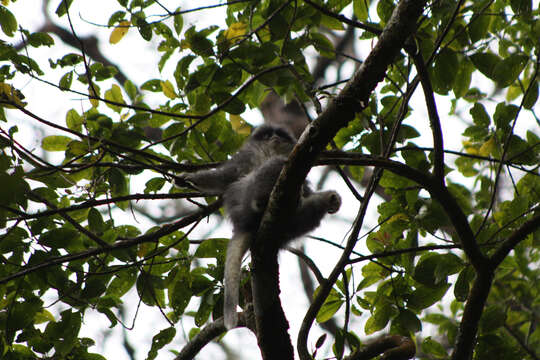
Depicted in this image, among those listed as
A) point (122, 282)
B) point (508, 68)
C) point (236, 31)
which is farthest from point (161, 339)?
point (508, 68)

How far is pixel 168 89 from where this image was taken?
3.20 metres

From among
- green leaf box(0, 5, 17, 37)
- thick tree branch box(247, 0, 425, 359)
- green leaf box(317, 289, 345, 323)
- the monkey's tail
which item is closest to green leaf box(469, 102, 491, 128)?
thick tree branch box(247, 0, 425, 359)

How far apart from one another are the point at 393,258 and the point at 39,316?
2.28m

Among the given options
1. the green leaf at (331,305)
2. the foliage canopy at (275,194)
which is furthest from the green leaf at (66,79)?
the green leaf at (331,305)

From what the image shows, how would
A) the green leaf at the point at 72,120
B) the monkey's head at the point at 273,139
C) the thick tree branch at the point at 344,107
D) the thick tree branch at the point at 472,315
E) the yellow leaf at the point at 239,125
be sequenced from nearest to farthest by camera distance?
the thick tree branch at the point at 344,107, the thick tree branch at the point at 472,315, the green leaf at the point at 72,120, the yellow leaf at the point at 239,125, the monkey's head at the point at 273,139

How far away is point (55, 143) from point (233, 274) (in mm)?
1404

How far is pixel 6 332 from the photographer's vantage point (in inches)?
106

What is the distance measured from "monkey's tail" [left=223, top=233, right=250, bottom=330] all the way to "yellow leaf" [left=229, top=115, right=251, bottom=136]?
0.82 m

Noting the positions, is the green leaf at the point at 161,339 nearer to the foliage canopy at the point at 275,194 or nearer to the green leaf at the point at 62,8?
the foliage canopy at the point at 275,194

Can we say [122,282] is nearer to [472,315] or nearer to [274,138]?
[274,138]

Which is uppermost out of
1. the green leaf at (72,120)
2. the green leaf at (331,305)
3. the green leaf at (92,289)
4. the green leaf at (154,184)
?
the green leaf at (72,120)

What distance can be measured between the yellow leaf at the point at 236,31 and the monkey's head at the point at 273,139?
995 mm

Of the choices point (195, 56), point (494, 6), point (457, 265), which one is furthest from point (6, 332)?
point (494, 6)

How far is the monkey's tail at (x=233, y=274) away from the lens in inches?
105
